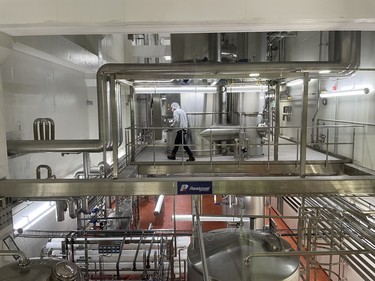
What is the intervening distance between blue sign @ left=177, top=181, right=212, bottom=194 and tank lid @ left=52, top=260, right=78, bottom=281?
4.39 feet

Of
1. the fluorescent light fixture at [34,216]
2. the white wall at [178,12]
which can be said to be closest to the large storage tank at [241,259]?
the white wall at [178,12]

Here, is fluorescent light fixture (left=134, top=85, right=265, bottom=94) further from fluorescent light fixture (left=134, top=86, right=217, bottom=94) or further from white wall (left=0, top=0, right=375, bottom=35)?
white wall (left=0, top=0, right=375, bottom=35)

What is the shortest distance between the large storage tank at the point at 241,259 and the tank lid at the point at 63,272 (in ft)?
4.42

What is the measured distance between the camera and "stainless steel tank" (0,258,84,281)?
2.54 metres

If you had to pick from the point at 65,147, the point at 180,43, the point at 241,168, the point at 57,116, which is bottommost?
the point at 241,168

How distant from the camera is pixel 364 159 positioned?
232 inches

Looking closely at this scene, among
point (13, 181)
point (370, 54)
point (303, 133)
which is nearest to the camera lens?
point (13, 181)

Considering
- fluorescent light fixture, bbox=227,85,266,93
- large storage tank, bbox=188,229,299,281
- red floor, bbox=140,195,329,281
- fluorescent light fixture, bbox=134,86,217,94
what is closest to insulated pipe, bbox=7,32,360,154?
large storage tank, bbox=188,229,299,281

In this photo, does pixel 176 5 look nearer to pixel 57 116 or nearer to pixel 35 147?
pixel 35 147

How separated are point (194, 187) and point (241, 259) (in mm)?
976

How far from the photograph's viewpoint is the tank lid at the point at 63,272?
99.9 inches

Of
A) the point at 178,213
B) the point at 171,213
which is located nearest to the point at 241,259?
the point at 178,213

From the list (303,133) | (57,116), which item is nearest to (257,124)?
(303,133)

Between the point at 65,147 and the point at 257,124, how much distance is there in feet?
15.7
